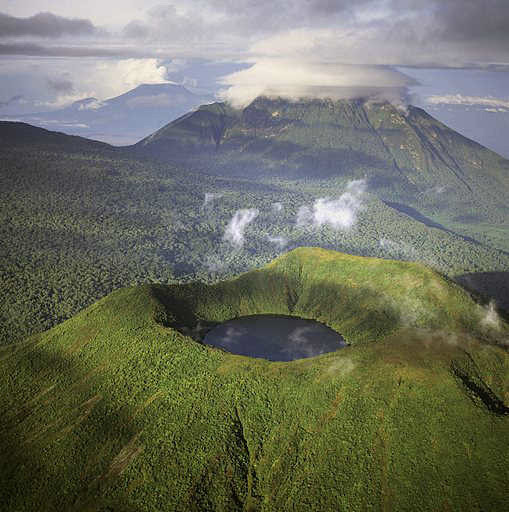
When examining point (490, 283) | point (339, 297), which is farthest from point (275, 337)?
point (490, 283)

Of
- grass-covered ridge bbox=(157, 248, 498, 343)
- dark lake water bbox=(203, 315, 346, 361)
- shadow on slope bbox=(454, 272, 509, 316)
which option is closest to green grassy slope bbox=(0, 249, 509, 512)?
grass-covered ridge bbox=(157, 248, 498, 343)

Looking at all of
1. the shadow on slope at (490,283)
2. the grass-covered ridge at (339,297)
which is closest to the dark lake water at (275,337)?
the grass-covered ridge at (339,297)

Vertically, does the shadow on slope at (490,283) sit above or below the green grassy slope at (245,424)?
below

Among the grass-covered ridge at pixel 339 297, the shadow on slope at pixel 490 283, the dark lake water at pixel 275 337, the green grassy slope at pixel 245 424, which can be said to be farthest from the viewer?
the shadow on slope at pixel 490 283

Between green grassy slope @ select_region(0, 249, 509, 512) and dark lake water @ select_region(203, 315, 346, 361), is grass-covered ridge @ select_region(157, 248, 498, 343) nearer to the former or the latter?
dark lake water @ select_region(203, 315, 346, 361)

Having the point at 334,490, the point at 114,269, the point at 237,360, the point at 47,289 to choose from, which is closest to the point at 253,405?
the point at 237,360

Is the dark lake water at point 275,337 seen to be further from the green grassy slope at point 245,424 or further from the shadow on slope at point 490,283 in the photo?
the shadow on slope at point 490,283

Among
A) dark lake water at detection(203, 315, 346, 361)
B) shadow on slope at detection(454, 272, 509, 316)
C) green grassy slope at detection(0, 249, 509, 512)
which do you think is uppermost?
green grassy slope at detection(0, 249, 509, 512)

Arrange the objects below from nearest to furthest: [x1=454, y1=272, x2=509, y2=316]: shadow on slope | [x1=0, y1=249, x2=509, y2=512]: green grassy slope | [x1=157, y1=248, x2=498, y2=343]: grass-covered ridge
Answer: [x1=0, y1=249, x2=509, y2=512]: green grassy slope, [x1=157, y1=248, x2=498, y2=343]: grass-covered ridge, [x1=454, y1=272, x2=509, y2=316]: shadow on slope
